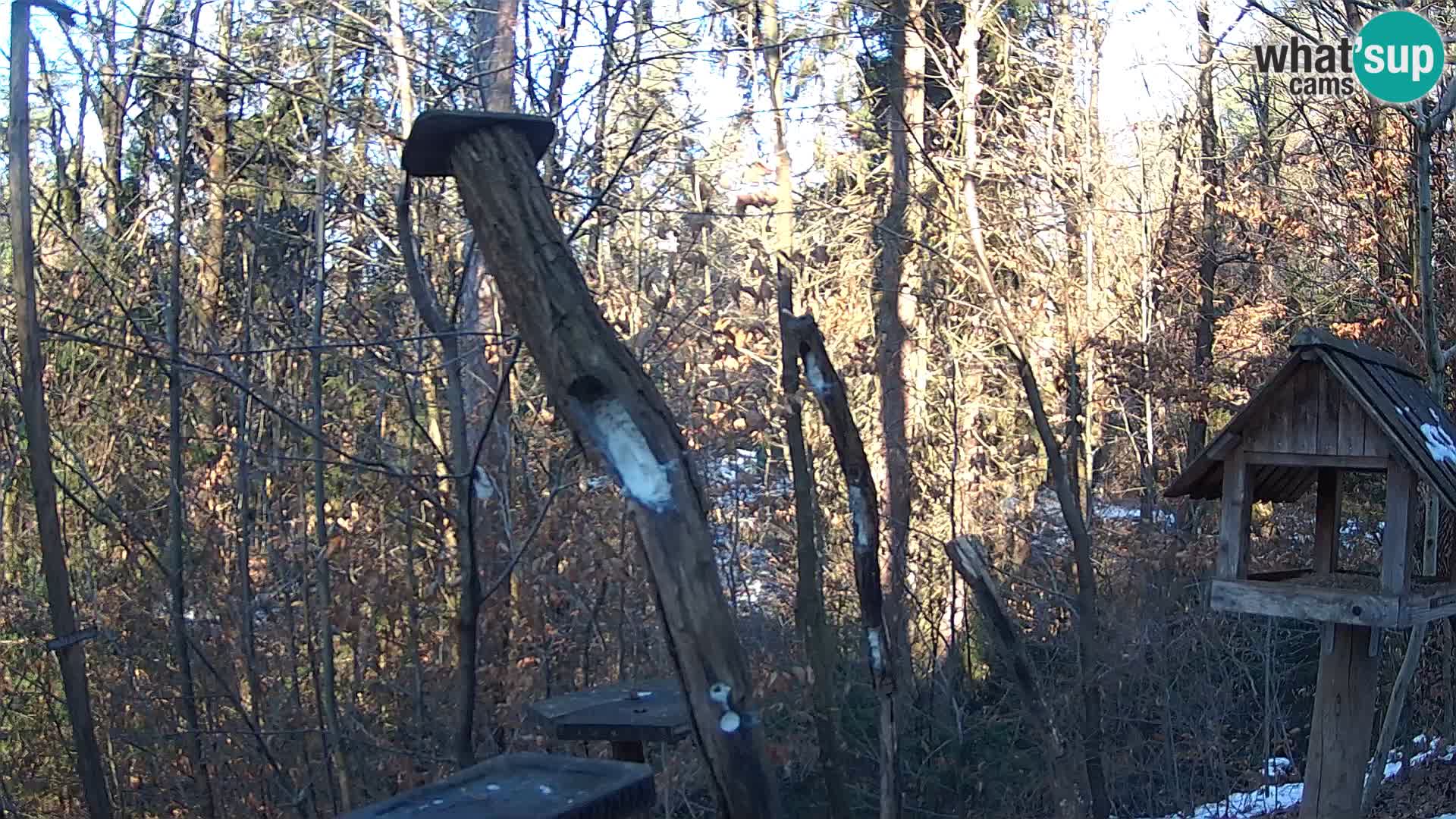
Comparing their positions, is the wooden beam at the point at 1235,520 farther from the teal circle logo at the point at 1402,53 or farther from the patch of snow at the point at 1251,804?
the patch of snow at the point at 1251,804

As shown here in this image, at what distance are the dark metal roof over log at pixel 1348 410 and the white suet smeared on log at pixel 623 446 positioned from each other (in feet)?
7.21

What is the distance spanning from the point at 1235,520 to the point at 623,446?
2319 mm

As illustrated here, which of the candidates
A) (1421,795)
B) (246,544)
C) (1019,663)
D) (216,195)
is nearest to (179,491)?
(246,544)

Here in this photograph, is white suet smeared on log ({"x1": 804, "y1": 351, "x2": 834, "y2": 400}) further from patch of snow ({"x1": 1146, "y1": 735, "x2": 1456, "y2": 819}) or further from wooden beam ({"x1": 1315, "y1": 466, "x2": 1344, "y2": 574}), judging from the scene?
patch of snow ({"x1": 1146, "y1": 735, "x2": 1456, "y2": 819})

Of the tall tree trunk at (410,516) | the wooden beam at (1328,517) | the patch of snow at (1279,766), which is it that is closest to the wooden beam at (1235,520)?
the wooden beam at (1328,517)

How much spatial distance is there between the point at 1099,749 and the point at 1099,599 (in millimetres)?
1249

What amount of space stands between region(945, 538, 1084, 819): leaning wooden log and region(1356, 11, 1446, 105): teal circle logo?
325 centimetres

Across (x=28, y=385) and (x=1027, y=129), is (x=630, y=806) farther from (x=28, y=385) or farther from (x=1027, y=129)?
(x=1027, y=129)

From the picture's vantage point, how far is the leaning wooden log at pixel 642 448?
8.52 ft

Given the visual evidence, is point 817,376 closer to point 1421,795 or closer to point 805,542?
point 805,542

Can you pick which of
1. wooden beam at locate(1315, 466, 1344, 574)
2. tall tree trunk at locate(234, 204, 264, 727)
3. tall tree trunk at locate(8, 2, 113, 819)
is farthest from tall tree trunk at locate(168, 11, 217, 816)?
wooden beam at locate(1315, 466, 1344, 574)

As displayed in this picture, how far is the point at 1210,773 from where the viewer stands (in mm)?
9195

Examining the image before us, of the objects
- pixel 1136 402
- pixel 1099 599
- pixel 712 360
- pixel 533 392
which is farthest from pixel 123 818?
pixel 1136 402

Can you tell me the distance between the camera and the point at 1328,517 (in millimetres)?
4117
